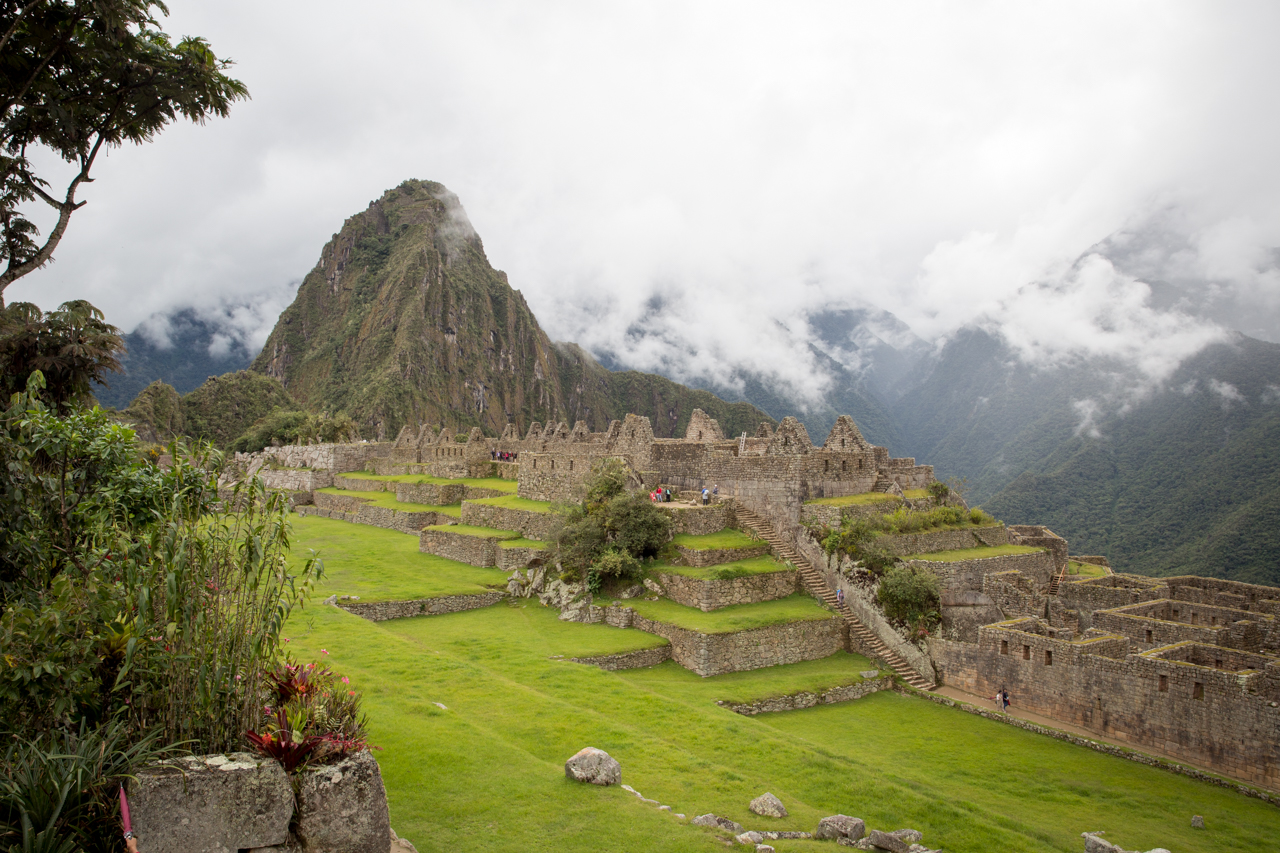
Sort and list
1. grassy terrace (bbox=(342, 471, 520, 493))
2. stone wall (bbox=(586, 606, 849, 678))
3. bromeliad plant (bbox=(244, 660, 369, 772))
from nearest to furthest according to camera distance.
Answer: bromeliad plant (bbox=(244, 660, 369, 772)) → stone wall (bbox=(586, 606, 849, 678)) → grassy terrace (bbox=(342, 471, 520, 493))

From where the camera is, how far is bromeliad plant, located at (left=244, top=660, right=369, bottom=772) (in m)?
5.95

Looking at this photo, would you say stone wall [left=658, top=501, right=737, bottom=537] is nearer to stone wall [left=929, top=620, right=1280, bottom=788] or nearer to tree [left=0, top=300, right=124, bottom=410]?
stone wall [left=929, top=620, right=1280, bottom=788]

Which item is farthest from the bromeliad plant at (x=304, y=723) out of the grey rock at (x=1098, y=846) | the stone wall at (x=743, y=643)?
the stone wall at (x=743, y=643)

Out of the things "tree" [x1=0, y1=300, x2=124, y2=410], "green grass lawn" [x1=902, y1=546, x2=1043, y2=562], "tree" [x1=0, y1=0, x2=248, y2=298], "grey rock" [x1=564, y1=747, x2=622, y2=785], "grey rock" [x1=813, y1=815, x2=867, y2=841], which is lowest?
"grey rock" [x1=813, y1=815, x2=867, y2=841]

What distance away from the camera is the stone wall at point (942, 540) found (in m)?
21.2

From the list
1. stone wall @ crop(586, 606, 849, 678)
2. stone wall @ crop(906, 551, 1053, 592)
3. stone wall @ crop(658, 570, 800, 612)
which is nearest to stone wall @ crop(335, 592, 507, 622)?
stone wall @ crop(586, 606, 849, 678)

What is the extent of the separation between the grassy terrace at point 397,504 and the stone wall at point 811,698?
19.9 meters

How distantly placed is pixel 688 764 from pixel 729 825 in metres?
2.25

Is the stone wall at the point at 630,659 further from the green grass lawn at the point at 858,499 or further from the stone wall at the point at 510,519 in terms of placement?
the green grass lawn at the point at 858,499

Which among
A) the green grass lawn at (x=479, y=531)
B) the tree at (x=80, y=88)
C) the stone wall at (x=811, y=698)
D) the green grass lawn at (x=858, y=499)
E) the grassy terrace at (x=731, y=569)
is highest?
the tree at (x=80, y=88)

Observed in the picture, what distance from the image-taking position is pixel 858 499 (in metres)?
23.2

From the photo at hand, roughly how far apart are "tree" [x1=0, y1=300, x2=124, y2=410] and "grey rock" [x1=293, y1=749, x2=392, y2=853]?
18.8 feet

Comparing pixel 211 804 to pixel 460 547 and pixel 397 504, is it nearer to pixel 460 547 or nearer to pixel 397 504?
pixel 460 547

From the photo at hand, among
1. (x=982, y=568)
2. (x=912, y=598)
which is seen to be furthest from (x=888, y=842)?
(x=982, y=568)
